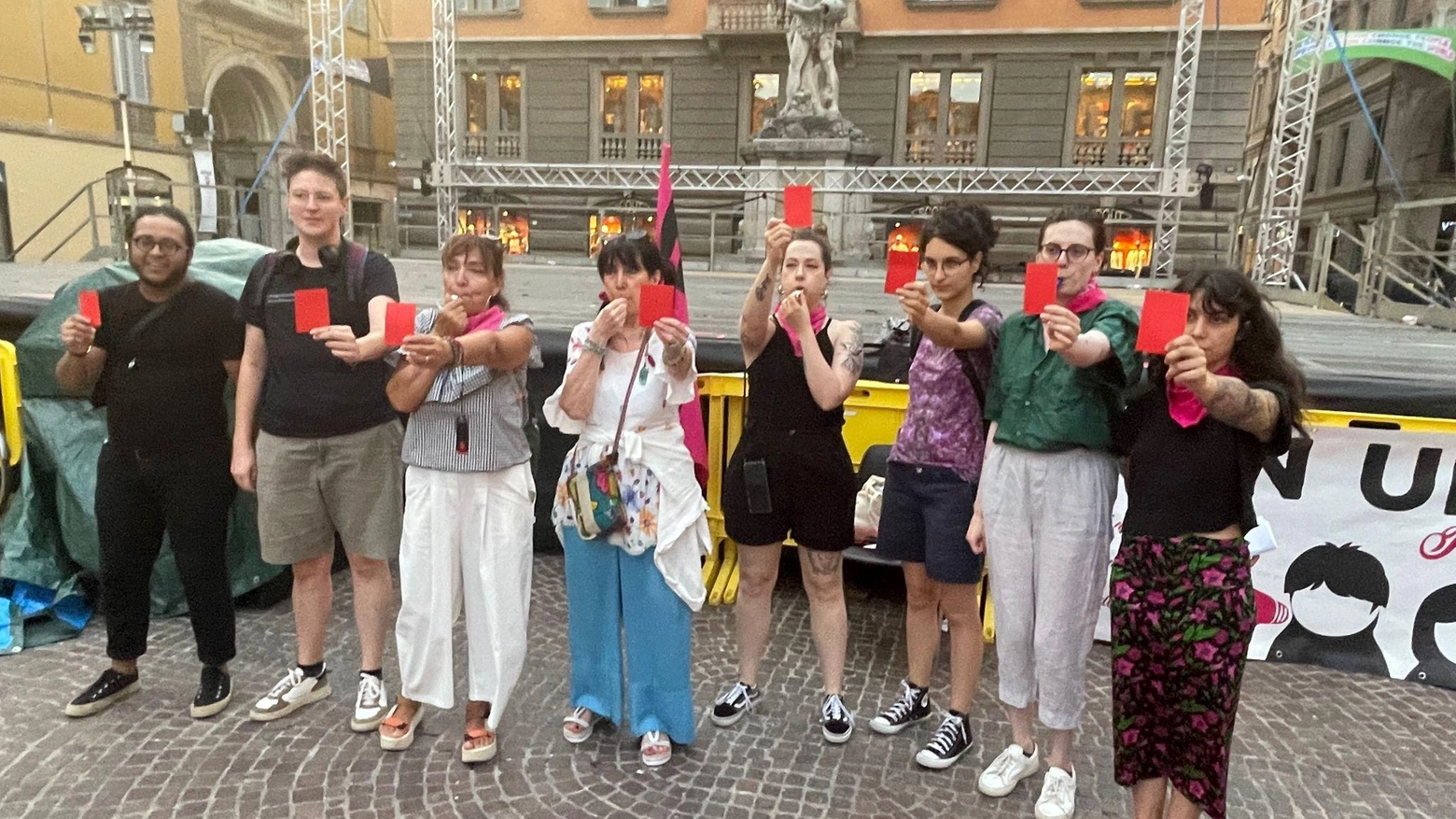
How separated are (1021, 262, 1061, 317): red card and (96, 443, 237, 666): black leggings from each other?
2.70 metres

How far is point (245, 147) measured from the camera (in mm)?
10930

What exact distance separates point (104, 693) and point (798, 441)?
2.64 meters

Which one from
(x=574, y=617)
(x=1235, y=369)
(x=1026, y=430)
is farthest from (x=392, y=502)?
(x=1235, y=369)

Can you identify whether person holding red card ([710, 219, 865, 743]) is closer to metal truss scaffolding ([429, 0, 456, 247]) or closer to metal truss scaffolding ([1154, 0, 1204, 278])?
metal truss scaffolding ([429, 0, 456, 247])

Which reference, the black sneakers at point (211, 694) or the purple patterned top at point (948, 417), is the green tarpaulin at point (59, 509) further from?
the purple patterned top at point (948, 417)

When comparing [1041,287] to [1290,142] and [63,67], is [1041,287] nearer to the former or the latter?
[63,67]

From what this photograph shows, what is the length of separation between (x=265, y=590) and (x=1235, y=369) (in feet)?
13.1

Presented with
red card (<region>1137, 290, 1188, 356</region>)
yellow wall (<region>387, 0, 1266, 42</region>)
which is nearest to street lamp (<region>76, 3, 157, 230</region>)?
yellow wall (<region>387, 0, 1266, 42</region>)

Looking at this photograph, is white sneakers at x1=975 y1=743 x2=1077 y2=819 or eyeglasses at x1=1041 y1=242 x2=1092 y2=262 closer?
eyeglasses at x1=1041 y1=242 x2=1092 y2=262

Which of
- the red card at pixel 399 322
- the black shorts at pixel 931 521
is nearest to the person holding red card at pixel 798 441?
the black shorts at pixel 931 521

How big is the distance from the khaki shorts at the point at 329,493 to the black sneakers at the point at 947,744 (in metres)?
1.89

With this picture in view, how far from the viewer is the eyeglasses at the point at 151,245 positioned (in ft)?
8.78

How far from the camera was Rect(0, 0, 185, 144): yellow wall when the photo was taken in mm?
7293

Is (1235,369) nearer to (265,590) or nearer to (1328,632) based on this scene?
(1328,632)
